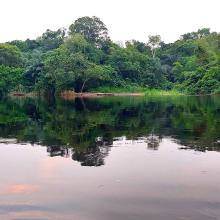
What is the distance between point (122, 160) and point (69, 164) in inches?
59.9

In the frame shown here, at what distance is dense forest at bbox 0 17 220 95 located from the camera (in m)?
62.8

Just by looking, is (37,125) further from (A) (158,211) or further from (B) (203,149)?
(A) (158,211)

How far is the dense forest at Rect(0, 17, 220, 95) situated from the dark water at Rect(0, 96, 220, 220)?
1805 inches

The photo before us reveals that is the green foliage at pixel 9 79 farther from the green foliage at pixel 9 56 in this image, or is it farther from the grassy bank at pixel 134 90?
the grassy bank at pixel 134 90

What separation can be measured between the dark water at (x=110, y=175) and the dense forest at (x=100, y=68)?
150ft

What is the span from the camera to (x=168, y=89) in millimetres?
73500

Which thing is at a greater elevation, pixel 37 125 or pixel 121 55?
pixel 121 55

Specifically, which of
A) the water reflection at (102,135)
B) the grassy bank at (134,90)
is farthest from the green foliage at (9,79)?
the water reflection at (102,135)

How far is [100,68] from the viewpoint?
64.6m

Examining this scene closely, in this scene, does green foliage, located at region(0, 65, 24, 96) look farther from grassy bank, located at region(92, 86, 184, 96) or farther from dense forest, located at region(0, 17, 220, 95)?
grassy bank, located at region(92, 86, 184, 96)

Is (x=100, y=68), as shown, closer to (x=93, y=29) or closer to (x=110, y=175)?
(x=93, y=29)

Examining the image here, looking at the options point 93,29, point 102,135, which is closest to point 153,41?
point 93,29

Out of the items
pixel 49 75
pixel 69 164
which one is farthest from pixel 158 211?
pixel 49 75

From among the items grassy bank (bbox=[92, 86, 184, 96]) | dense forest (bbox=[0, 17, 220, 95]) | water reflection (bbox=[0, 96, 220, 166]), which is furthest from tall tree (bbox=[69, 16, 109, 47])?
water reflection (bbox=[0, 96, 220, 166])
